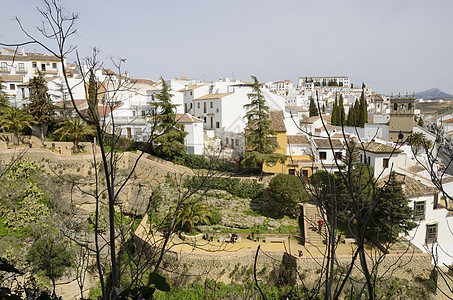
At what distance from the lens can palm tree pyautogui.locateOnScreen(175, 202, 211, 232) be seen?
16.4m

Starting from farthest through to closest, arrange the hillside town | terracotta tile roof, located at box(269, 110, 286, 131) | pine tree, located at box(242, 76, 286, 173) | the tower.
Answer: the tower < terracotta tile roof, located at box(269, 110, 286, 131) < pine tree, located at box(242, 76, 286, 173) < the hillside town

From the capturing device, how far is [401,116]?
3275 cm

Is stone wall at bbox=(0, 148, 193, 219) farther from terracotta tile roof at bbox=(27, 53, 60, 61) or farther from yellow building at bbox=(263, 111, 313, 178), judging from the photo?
terracotta tile roof at bbox=(27, 53, 60, 61)

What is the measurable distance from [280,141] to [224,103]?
8890 millimetres

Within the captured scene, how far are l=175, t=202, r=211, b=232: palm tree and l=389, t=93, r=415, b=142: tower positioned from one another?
23.4m

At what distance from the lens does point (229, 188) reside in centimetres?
2011

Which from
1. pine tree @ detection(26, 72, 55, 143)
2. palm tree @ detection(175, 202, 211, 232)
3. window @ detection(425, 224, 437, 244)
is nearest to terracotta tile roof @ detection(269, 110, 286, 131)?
palm tree @ detection(175, 202, 211, 232)

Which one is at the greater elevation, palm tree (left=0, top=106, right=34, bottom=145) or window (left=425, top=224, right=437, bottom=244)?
palm tree (left=0, top=106, right=34, bottom=145)

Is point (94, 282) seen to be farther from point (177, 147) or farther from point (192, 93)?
point (192, 93)

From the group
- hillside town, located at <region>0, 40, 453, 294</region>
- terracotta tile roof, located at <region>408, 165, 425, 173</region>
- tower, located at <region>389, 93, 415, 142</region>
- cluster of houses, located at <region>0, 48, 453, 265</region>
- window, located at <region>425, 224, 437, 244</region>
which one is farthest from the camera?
tower, located at <region>389, 93, 415, 142</region>

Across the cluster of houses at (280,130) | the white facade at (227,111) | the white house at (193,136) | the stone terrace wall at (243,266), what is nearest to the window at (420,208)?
the cluster of houses at (280,130)

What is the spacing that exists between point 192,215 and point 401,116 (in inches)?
1018

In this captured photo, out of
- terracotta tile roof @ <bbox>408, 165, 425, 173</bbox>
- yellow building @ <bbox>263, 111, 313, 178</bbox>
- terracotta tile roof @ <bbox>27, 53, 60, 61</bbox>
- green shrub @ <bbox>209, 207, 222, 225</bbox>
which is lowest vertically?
green shrub @ <bbox>209, 207, 222, 225</bbox>

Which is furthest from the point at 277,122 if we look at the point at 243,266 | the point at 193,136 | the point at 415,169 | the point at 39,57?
the point at 39,57
